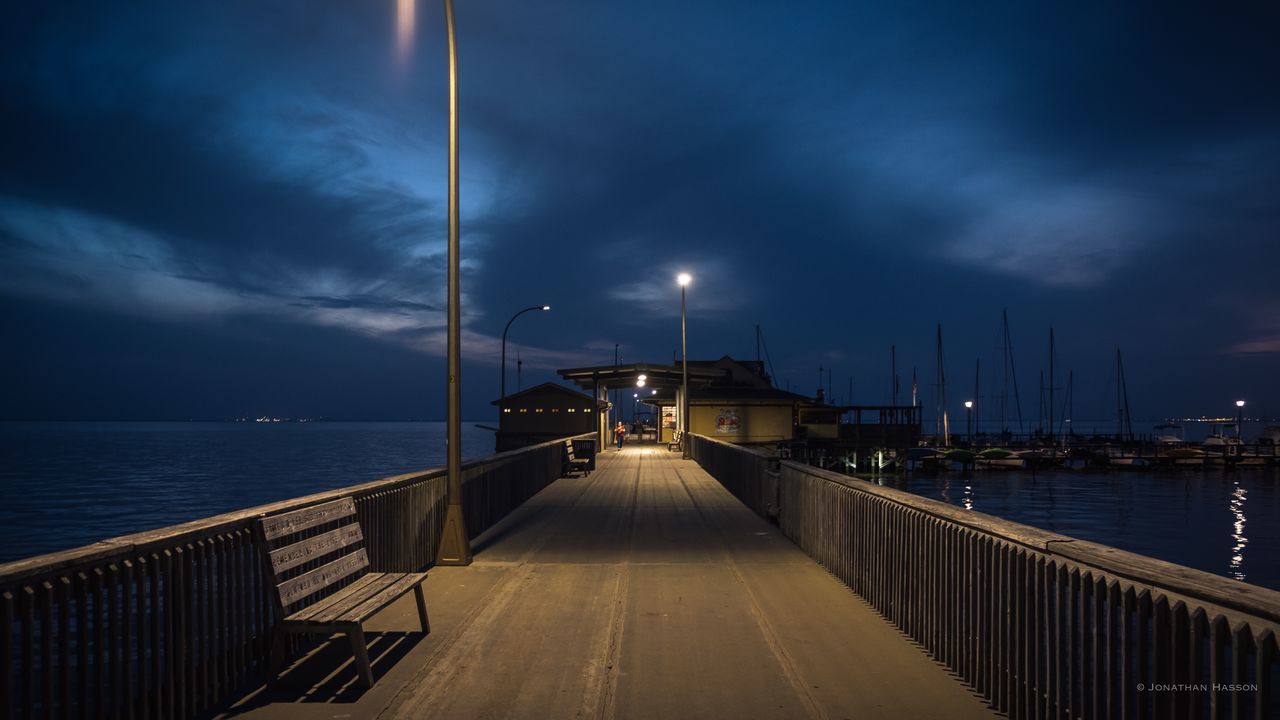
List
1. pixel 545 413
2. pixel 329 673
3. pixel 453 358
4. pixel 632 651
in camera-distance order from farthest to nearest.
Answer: pixel 545 413 → pixel 453 358 → pixel 632 651 → pixel 329 673

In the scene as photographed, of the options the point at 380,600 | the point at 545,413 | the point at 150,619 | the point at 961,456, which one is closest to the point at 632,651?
the point at 380,600

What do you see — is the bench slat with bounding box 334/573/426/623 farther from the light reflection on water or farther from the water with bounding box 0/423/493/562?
the water with bounding box 0/423/493/562

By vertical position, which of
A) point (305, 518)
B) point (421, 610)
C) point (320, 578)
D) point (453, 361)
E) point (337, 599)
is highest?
point (453, 361)

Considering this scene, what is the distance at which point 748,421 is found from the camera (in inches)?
1741

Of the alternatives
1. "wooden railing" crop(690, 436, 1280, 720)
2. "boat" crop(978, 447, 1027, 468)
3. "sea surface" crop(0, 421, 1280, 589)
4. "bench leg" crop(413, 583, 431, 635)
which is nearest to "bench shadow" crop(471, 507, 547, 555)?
"bench leg" crop(413, 583, 431, 635)

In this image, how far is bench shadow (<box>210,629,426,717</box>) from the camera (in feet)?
15.9

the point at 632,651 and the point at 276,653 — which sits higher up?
the point at 276,653

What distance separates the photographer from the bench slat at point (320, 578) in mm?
4969

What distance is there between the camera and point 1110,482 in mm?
61375

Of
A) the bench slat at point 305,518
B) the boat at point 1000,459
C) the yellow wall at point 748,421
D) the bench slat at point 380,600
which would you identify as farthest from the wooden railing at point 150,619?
the boat at point 1000,459

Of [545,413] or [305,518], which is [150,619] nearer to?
[305,518]

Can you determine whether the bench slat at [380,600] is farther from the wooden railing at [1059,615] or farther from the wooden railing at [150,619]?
the wooden railing at [1059,615]

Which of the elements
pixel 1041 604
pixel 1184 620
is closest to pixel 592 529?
pixel 1041 604

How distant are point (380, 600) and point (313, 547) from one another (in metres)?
0.65
